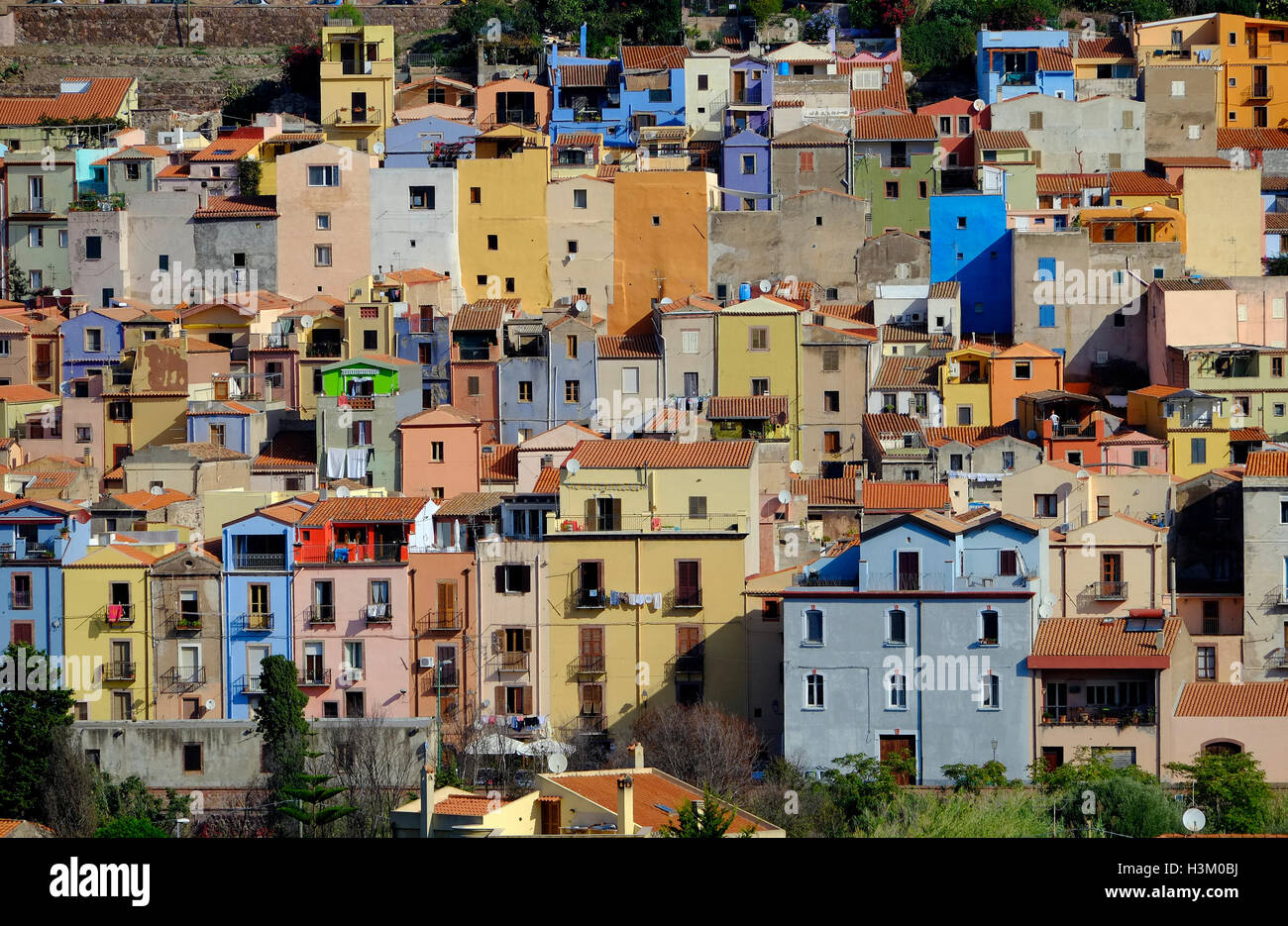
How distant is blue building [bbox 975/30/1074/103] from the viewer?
63438 mm

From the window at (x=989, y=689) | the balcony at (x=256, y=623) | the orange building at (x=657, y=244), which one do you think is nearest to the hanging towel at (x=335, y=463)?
the balcony at (x=256, y=623)

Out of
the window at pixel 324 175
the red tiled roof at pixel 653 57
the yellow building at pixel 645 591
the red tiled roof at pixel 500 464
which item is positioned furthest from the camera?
the red tiled roof at pixel 653 57

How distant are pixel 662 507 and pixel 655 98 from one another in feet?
79.3

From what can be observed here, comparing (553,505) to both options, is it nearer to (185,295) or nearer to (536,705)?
(536,705)

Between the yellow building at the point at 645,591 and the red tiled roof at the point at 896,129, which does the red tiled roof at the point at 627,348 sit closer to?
the red tiled roof at the point at 896,129

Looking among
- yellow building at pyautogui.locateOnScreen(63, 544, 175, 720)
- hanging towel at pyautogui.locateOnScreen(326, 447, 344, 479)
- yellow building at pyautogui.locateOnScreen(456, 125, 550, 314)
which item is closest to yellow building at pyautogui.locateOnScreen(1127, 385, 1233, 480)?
yellow building at pyautogui.locateOnScreen(456, 125, 550, 314)

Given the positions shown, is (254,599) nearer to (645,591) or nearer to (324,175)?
(645,591)

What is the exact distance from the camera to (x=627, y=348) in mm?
49969

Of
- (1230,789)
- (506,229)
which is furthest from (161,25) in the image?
(1230,789)

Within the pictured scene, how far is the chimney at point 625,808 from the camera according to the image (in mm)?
28016

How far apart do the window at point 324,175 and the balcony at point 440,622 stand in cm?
1942

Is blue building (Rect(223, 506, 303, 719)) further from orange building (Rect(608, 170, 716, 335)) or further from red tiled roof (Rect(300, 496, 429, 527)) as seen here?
orange building (Rect(608, 170, 716, 335))
